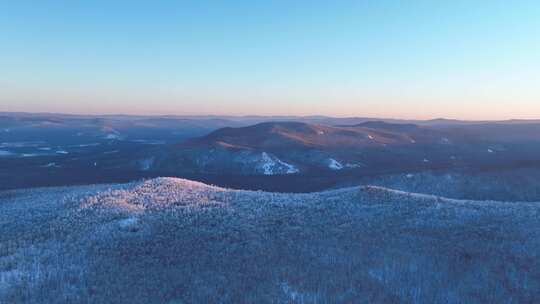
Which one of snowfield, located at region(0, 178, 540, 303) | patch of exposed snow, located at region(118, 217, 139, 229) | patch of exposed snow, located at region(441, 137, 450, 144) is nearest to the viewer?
snowfield, located at region(0, 178, 540, 303)

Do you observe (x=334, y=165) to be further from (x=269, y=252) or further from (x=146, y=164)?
(x=269, y=252)

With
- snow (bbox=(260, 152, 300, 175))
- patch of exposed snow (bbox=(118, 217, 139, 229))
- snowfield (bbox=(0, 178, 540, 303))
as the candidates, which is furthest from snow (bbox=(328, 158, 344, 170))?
patch of exposed snow (bbox=(118, 217, 139, 229))

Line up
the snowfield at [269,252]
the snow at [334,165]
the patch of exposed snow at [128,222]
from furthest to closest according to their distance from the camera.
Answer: the snow at [334,165] → the patch of exposed snow at [128,222] → the snowfield at [269,252]

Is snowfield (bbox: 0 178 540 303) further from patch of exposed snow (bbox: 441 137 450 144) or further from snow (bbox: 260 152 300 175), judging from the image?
patch of exposed snow (bbox: 441 137 450 144)

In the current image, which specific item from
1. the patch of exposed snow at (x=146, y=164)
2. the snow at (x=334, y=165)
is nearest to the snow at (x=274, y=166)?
the snow at (x=334, y=165)

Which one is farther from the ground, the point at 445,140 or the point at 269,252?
the point at 269,252

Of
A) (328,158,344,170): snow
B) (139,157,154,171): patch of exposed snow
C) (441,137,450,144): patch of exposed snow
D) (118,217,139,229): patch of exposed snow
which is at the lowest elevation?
(139,157,154,171): patch of exposed snow

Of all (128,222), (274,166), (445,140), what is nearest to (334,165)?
(274,166)

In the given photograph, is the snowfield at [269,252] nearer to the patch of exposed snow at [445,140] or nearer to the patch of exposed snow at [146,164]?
the patch of exposed snow at [146,164]
